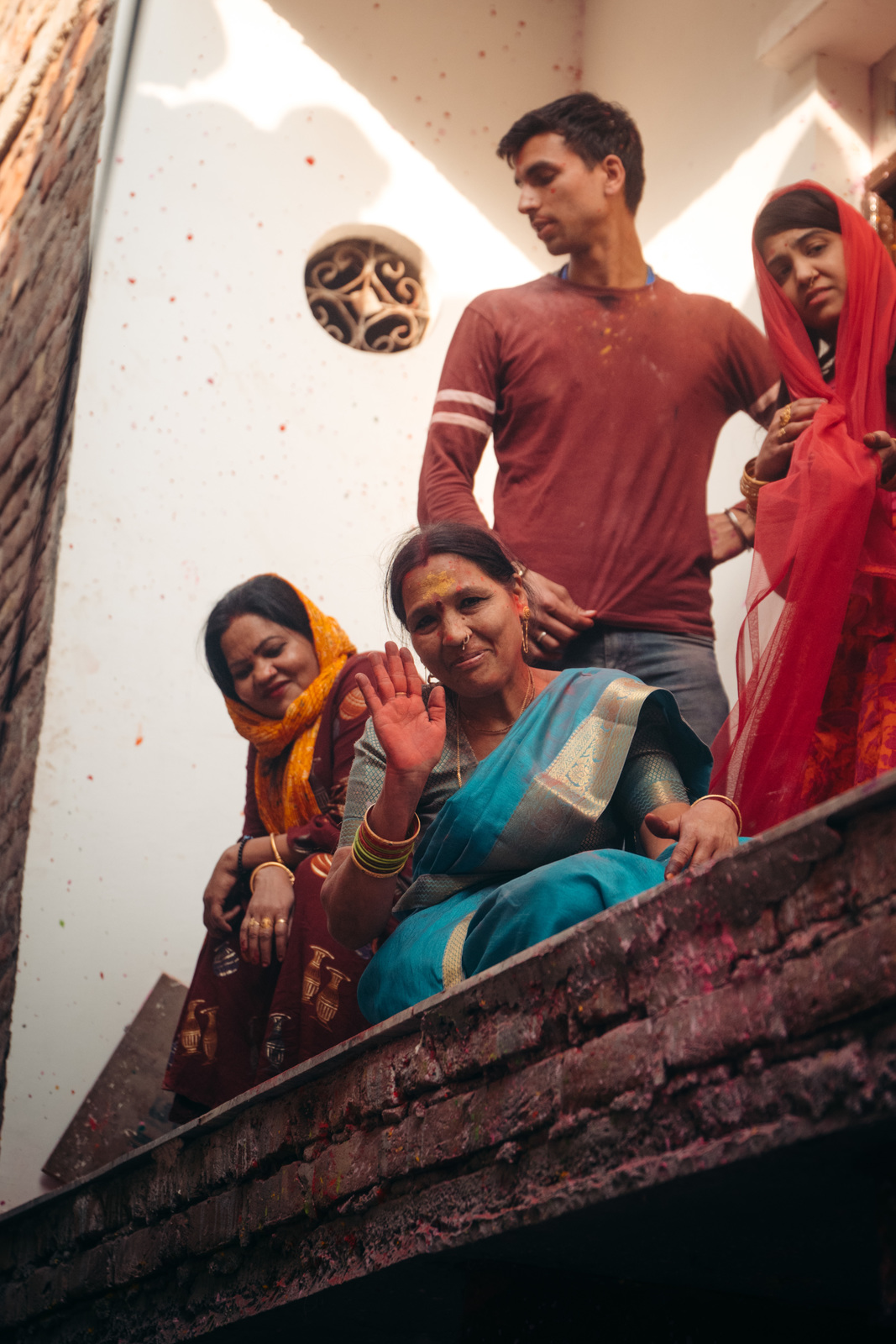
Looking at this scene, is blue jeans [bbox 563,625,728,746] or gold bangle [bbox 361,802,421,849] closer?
gold bangle [bbox 361,802,421,849]

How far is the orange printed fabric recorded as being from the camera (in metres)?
2.00

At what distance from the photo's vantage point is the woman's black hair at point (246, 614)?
300cm

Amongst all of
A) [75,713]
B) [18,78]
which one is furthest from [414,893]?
[18,78]

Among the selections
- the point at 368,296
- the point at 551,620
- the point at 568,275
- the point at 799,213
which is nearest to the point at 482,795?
the point at 551,620

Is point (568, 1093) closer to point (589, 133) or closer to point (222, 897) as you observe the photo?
point (222, 897)

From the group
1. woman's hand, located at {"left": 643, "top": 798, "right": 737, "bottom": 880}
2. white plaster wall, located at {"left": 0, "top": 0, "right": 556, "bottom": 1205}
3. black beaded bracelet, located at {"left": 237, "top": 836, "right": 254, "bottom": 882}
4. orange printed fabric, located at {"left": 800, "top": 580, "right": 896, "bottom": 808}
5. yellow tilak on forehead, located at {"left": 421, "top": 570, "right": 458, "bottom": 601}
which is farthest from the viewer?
white plaster wall, located at {"left": 0, "top": 0, "right": 556, "bottom": 1205}

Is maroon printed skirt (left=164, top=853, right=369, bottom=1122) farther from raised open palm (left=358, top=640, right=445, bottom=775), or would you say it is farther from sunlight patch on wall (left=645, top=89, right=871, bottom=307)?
sunlight patch on wall (left=645, top=89, right=871, bottom=307)

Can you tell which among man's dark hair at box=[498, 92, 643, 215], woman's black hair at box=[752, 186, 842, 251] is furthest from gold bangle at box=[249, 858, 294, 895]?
man's dark hair at box=[498, 92, 643, 215]

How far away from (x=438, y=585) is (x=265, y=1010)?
1.01m

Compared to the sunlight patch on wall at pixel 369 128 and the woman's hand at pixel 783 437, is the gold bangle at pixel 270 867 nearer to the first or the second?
the woman's hand at pixel 783 437

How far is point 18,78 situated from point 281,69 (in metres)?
1.77

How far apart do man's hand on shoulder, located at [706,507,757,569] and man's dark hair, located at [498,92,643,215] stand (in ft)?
2.64

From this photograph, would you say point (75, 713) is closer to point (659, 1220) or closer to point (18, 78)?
point (659, 1220)

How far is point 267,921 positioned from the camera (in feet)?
8.27
